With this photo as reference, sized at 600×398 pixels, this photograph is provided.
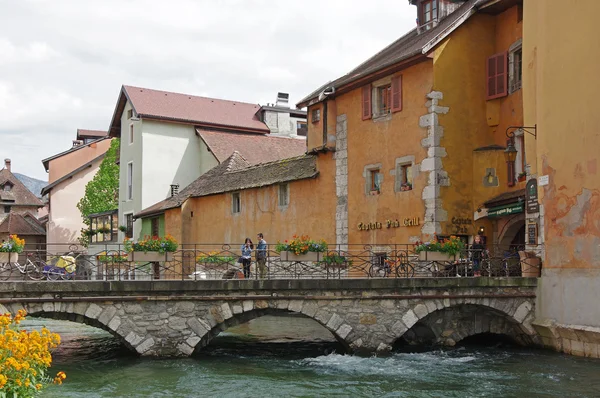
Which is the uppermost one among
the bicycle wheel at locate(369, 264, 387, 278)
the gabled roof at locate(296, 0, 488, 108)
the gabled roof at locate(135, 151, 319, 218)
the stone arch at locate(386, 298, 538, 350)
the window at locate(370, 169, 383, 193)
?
the gabled roof at locate(296, 0, 488, 108)

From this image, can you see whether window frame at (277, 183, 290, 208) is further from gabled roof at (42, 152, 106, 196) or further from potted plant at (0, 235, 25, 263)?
gabled roof at (42, 152, 106, 196)

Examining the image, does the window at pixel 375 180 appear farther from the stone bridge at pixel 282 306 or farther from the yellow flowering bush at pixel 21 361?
the yellow flowering bush at pixel 21 361

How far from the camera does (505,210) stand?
2219cm

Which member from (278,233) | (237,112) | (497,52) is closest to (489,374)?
(497,52)

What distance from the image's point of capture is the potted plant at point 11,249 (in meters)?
18.2

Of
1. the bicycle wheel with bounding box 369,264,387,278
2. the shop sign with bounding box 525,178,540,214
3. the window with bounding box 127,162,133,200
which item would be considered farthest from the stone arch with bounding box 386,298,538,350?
the window with bounding box 127,162,133,200

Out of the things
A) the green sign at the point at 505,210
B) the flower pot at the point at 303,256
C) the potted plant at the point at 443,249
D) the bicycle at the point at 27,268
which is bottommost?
the bicycle at the point at 27,268

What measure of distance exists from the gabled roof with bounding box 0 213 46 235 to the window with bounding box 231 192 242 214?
33.6 metres

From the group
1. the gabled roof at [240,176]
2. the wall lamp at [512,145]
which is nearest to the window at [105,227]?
the gabled roof at [240,176]

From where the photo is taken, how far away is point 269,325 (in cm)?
2667

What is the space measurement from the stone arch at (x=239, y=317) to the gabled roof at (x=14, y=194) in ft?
187

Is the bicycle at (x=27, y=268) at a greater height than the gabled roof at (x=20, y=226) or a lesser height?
lesser

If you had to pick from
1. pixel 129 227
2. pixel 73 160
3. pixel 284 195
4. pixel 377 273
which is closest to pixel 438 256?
pixel 377 273

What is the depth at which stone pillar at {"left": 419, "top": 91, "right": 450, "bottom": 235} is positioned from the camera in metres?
23.3
